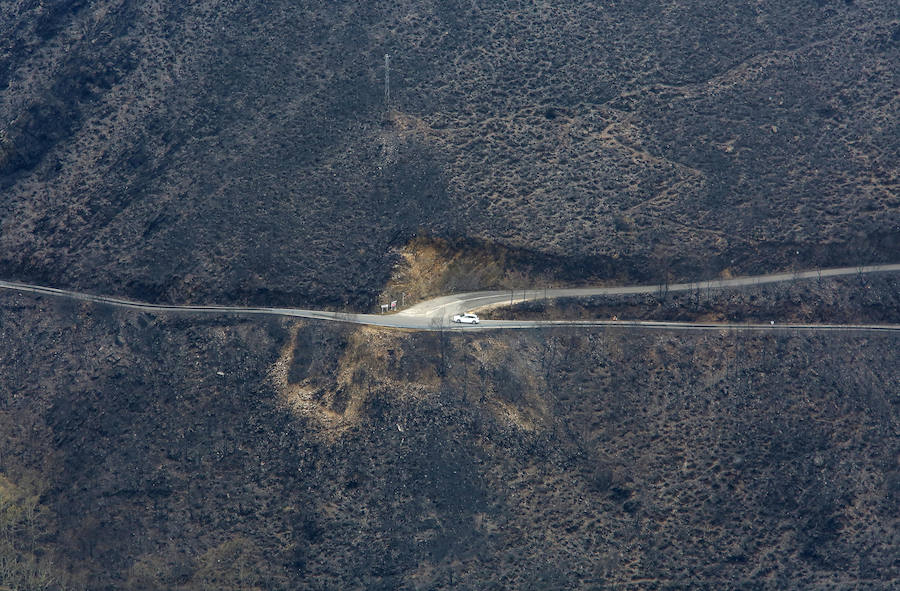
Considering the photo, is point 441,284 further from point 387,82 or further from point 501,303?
point 387,82

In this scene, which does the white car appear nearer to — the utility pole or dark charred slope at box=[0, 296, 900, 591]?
dark charred slope at box=[0, 296, 900, 591]

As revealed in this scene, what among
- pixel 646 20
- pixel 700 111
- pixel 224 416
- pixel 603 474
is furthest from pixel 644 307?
pixel 224 416

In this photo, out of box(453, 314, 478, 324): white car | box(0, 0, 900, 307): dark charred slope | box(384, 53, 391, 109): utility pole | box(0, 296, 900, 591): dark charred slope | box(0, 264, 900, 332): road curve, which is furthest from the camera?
box(384, 53, 391, 109): utility pole

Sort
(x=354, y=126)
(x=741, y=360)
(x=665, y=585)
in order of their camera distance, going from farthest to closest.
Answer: (x=354, y=126), (x=741, y=360), (x=665, y=585)

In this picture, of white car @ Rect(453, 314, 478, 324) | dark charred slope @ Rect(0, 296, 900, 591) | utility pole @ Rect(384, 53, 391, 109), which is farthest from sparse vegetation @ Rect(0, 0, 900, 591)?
white car @ Rect(453, 314, 478, 324)

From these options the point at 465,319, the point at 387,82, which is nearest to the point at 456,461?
the point at 465,319

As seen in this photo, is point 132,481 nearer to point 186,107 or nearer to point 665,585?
point 186,107
